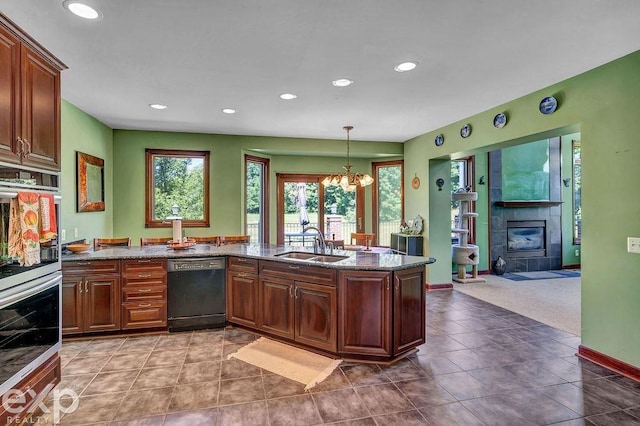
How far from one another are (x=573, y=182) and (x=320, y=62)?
293 inches

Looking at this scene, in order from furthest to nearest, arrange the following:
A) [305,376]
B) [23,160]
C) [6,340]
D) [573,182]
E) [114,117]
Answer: [573,182] < [114,117] < [305,376] < [23,160] < [6,340]

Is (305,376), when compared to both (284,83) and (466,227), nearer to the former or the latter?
(284,83)

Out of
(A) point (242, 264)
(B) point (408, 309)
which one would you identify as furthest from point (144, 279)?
(B) point (408, 309)

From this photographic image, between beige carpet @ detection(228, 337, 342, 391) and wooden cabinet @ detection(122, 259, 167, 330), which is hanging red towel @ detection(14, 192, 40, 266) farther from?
beige carpet @ detection(228, 337, 342, 391)

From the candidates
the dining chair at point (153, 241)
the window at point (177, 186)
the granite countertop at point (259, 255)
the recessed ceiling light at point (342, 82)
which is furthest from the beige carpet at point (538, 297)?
the dining chair at point (153, 241)

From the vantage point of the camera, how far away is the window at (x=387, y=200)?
22.3 ft

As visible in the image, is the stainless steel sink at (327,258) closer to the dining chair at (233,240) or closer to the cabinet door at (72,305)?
the dining chair at (233,240)

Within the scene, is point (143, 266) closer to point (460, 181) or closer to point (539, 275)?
point (460, 181)

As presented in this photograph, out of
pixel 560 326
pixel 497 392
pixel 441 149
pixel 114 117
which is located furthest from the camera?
pixel 441 149

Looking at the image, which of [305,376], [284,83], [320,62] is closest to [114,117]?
[284,83]

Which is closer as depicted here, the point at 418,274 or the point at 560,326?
the point at 418,274

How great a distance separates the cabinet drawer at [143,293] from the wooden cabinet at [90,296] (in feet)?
0.28

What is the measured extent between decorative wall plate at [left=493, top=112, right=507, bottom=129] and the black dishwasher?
3.64 metres

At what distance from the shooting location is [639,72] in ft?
8.83
